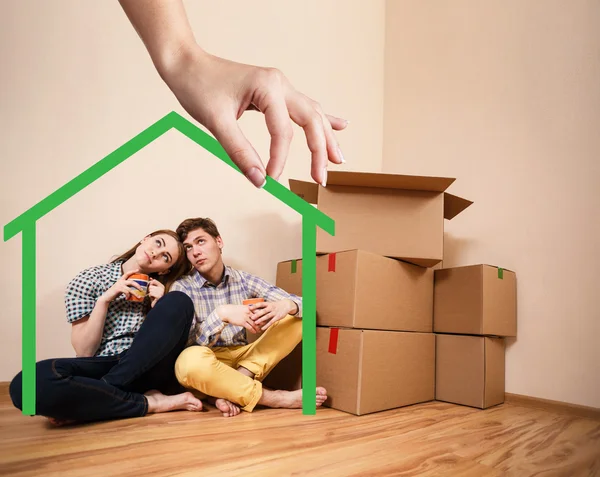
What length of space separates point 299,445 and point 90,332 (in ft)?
1.74

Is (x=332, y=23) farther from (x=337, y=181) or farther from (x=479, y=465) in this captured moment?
(x=479, y=465)

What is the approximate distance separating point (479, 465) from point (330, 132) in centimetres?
63

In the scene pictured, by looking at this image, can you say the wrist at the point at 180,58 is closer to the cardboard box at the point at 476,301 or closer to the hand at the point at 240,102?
the hand at the point at 240,102

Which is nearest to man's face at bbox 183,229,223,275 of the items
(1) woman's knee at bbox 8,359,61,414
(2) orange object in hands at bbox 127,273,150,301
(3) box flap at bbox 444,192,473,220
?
(2) orange object in hands at bbox 127,273,150,301

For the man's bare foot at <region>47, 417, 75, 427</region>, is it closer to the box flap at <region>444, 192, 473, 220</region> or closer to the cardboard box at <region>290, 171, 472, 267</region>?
the cardboard box at <region>290, 171, 472, 267</region>

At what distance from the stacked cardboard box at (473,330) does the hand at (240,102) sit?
1.05 metres

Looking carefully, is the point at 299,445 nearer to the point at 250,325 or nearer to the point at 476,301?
the point at 250,325

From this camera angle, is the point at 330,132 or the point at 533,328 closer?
the point at 330,132

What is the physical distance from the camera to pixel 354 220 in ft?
4.00

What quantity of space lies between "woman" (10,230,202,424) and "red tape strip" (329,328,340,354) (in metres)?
0.34

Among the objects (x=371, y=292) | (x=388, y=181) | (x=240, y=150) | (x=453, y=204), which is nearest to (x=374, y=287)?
(x=371, y=292)

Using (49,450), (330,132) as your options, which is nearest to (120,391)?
(49,450)

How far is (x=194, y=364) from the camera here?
1048 millimetres

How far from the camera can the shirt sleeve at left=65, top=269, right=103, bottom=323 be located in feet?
3.40
